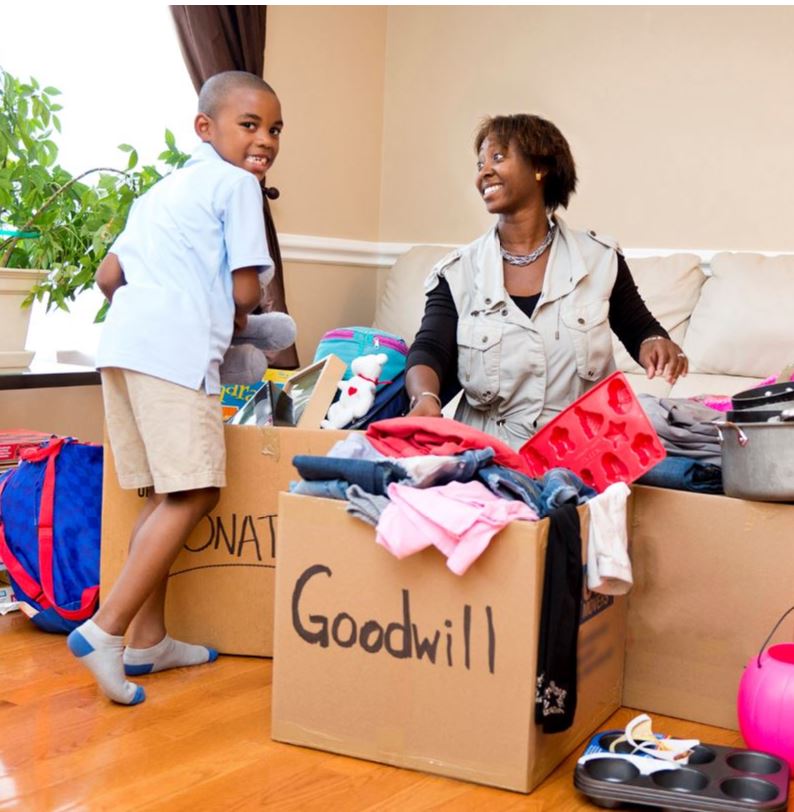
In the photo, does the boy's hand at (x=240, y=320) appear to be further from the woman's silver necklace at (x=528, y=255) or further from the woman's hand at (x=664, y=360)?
the woman's hand at (x=664, y=360)

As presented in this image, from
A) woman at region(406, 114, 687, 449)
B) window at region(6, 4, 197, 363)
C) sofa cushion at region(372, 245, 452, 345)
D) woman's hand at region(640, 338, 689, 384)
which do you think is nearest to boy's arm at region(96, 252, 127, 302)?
woman at region(406, 114, 687, 449)

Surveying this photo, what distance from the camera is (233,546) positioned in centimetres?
231

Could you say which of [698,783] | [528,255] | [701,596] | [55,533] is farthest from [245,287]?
[698,783]

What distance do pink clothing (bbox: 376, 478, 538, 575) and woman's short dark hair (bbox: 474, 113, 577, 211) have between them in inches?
37.5

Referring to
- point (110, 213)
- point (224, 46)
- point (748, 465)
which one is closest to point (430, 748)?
point (748, 465)

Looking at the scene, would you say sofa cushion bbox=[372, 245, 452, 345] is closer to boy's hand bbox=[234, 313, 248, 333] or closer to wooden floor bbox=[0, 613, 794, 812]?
boy's hand bbox=[234, 313, 248, 333]

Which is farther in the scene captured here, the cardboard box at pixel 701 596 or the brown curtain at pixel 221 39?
the brown curtain at pixel 221 39

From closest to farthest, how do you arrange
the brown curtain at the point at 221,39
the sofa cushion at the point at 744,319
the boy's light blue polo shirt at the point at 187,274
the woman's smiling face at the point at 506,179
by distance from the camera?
1. the boy's light blue polo shirt at the point at 187,274
2. the woman's smiling face at the point at 506,179
3. the sofa cushion at the point at 744,319
4. the brown curtain at the point at 221,39

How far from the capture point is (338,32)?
3984 mm

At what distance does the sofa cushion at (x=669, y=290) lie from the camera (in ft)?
11.0

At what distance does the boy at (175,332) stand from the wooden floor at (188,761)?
98 mm

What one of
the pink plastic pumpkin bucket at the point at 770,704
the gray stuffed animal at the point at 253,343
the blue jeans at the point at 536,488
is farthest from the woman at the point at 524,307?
the pink plastic pumpkin bucket at the point at 770,704

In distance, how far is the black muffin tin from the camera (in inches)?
63.5

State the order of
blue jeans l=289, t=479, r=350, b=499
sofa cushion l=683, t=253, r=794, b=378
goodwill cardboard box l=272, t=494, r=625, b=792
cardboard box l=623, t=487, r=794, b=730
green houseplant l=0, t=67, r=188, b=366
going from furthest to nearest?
sofa cushion l=683, t=253, r=794, b=378 < green houseplant l=0, t=67, r=188, b=366 < cardboard box l=623, t=487, r=794, b=730 < blue jeans l=289, t=479, r=350, b=499 < goodwill cardboard box l=272, t=494, r=625, b=792
